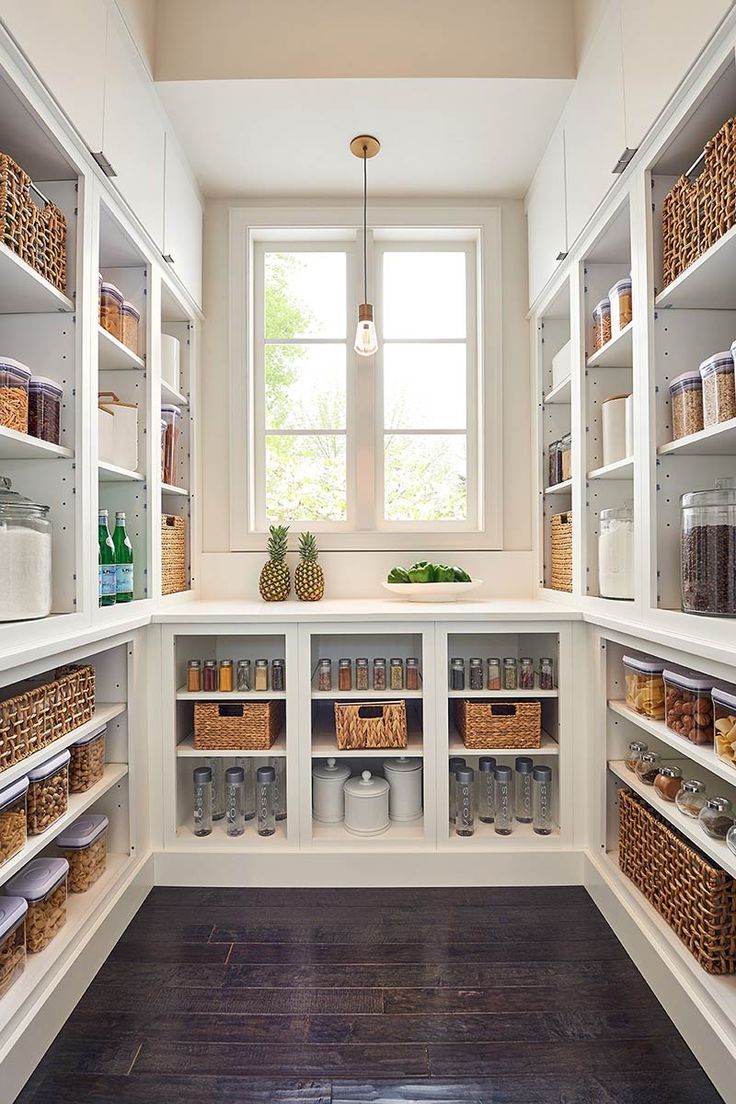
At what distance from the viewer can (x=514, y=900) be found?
1.99m

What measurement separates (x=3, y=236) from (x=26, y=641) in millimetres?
849

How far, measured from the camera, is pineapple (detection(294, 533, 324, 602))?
99.7 inches

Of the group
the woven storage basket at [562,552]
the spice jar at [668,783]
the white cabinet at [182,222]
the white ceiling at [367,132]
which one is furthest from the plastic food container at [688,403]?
the white cabinet at [182,222]

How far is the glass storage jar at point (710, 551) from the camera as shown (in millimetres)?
1358

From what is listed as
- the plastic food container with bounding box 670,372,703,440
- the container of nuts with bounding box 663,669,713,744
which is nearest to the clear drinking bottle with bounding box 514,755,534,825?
the container of nuts with bounding box 663,669,713,744

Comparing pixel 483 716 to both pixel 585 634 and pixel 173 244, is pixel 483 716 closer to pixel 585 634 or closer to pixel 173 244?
pixel 585 634

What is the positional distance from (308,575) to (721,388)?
1.59 m

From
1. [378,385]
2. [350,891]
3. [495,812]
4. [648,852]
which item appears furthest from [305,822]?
[378,385]

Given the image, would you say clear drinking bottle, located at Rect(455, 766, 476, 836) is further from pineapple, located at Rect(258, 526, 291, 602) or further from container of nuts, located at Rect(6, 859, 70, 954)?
container of nuts, located at Rect(6, 859, 70, 954)

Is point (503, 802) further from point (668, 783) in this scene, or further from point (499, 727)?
point (668, 783)

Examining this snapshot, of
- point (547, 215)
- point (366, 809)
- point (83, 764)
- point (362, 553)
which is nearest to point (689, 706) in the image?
point (366, 809)

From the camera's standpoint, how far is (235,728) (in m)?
2.11

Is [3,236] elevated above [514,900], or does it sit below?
above

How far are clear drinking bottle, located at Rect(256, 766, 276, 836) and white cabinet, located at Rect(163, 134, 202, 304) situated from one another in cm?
178
